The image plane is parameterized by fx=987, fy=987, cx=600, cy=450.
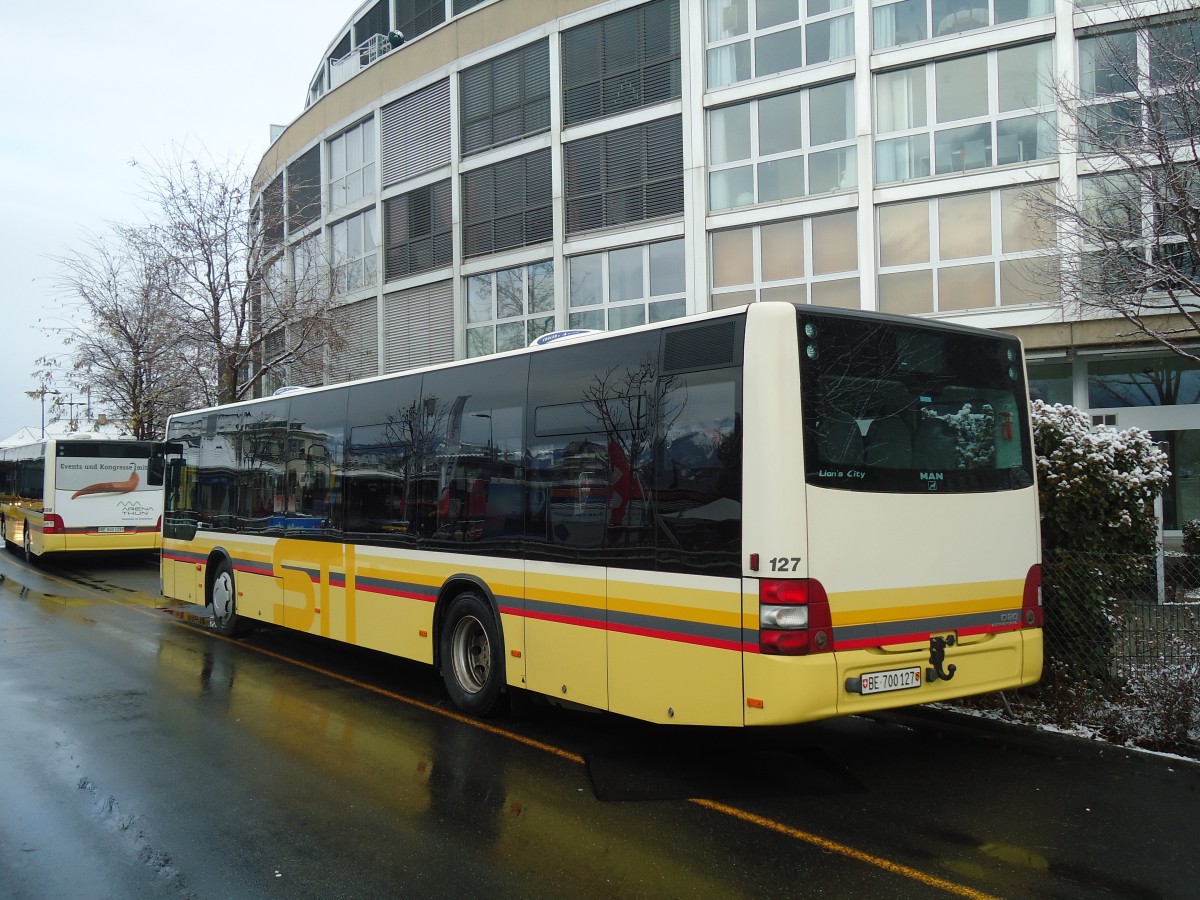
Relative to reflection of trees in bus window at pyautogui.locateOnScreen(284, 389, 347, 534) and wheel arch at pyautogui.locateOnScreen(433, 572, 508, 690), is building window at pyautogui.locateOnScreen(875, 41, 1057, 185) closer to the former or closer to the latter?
reflection of trees in bus window at pyautogui.locateOnScreen(284, 389, 347, 534)

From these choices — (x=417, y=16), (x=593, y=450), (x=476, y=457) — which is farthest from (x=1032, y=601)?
(x=417, y=16)

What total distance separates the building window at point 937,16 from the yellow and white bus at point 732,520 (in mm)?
14611

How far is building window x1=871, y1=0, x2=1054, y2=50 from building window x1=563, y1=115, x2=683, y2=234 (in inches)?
183

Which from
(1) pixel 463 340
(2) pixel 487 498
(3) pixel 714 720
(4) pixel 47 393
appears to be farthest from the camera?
(4) pixel 47 393

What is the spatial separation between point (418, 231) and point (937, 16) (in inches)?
587

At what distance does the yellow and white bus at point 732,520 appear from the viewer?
219 inches

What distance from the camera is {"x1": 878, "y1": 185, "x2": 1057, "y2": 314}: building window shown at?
18.3 meters

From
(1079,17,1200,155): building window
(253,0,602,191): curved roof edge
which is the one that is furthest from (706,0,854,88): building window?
(1079,17,1200,155): building window

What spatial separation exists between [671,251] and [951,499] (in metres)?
16.6

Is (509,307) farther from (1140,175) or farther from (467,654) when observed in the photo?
(467,654)

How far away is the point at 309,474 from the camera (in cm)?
1035

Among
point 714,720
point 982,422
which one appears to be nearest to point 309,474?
point 714,720

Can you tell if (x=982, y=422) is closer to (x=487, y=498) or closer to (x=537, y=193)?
(x=487, y=498)

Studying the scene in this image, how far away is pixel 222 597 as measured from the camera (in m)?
12.4
